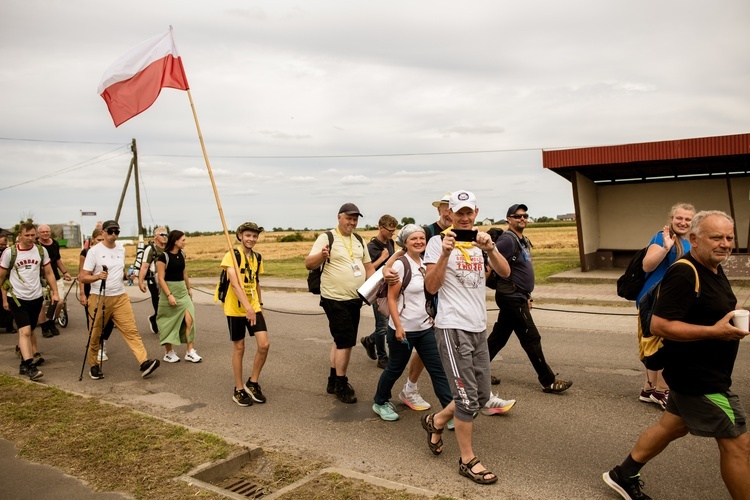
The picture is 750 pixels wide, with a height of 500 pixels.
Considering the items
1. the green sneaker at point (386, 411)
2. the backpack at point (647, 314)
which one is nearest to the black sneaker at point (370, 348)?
the green sneaker at point (386, 411)

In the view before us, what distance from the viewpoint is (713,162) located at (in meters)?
15.9

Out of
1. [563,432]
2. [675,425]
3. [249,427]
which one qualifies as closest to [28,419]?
[249,427]

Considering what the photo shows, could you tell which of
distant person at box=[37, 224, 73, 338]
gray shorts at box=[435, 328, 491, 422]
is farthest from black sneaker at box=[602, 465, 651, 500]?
distant person at box=[37, 224, 73, 338]

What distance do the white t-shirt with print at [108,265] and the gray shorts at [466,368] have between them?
4803 millimetres

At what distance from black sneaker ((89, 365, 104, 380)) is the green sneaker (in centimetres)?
373

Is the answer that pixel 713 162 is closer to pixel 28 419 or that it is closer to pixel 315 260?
pixel 315 260

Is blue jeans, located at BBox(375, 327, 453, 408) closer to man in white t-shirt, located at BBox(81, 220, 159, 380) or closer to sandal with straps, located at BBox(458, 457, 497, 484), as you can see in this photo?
sandal with straps, located at BBox(458, 457, 497, 484)

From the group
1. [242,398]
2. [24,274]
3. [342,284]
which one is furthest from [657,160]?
[24,274]

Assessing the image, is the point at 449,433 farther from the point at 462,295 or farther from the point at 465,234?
the point at 465,234

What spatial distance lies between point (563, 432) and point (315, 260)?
8.79ft

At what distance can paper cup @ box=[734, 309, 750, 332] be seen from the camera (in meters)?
2.98

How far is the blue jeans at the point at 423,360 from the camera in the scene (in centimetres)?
490

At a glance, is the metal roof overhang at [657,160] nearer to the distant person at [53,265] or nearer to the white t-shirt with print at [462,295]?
the distant person at [53,265]

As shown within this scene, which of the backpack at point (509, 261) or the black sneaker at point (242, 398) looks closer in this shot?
the backpack at point (509, 261)
